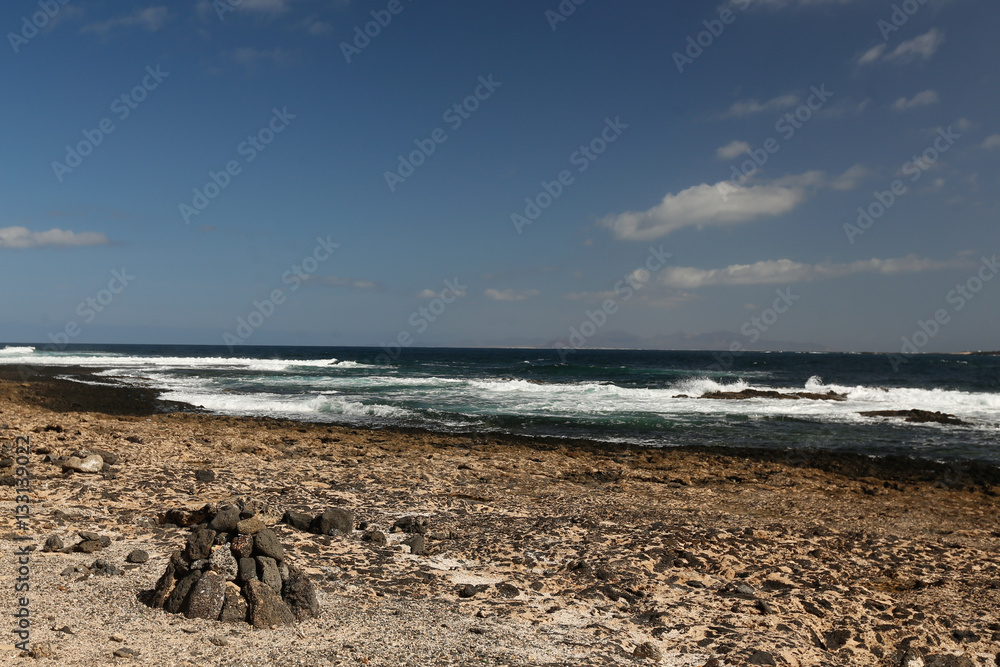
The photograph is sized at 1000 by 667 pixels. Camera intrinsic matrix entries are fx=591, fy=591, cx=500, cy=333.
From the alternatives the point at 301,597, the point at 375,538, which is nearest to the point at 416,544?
the point at 375,538

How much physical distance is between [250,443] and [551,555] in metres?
8.57

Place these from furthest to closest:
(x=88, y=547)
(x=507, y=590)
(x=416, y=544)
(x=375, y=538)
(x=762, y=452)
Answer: (x=762, y=452) → (x=375, y=538) → (x=416, y=544) → (x=88, y=547) → (x=507, y=590)

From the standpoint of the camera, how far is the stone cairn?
14.6 feet


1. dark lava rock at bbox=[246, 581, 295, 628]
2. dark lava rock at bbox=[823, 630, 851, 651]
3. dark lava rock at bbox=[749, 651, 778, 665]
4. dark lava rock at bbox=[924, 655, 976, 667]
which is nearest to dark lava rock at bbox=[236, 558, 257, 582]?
dark lava rock at bbox=[246, 581, 295, 628]

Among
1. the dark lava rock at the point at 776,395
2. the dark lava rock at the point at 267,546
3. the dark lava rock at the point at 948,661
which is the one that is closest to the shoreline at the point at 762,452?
the dark lava rock at the point at 948,661

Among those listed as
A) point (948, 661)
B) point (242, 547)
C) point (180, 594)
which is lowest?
point (948, 661)

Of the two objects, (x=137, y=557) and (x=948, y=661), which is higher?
(x=137, y=557)

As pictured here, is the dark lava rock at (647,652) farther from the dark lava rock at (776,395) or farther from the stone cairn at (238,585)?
the dark lava rock at (776,395)

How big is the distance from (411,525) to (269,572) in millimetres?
2421

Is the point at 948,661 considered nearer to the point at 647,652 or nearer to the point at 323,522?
the point at 647,652

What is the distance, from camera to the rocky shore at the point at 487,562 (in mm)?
4375

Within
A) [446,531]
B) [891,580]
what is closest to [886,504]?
[891,580]

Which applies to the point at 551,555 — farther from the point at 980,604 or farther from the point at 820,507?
the point at 820,507

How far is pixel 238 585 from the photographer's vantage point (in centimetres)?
473
